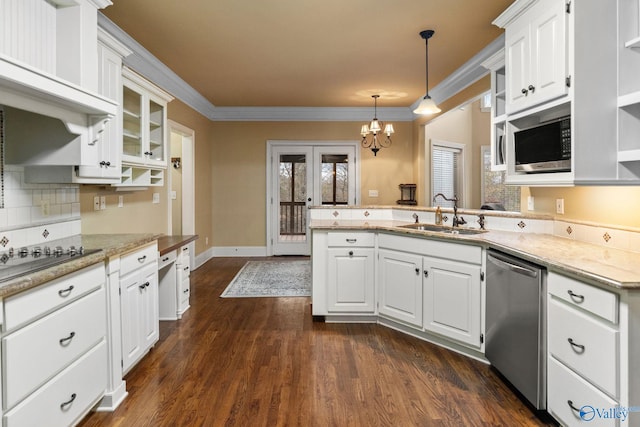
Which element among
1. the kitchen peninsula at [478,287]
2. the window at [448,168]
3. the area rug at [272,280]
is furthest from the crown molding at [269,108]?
the area rug at [272,280]

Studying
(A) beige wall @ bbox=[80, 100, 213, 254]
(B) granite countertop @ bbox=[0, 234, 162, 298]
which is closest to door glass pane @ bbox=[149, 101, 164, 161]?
(A) beige wall @ bbox=[80, 100, 213, 254]

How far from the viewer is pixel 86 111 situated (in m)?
2.10

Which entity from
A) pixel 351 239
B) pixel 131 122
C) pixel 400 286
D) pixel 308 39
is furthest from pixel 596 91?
pixel 131 122

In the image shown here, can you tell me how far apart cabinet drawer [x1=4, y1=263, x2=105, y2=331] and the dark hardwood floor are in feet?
2.49

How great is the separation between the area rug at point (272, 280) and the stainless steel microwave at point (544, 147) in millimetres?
2762

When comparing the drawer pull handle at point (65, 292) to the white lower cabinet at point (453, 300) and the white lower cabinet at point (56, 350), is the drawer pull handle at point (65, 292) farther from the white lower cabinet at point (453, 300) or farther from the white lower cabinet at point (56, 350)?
the white lower cabinet at point (453, 300)

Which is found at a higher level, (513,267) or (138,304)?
(513,267)

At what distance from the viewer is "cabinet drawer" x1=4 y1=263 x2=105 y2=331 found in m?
1.43

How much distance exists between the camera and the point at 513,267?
2215 millimetres

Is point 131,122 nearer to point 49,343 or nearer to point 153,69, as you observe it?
point 153,69

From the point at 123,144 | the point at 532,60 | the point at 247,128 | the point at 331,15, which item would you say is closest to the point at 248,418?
the point at 123,144

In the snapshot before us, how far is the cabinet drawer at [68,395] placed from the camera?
149 cm

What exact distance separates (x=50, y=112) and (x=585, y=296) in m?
2.61

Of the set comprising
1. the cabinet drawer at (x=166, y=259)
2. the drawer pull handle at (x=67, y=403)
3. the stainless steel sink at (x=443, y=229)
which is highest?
the stainless steel sink at (x=443, y=229)
